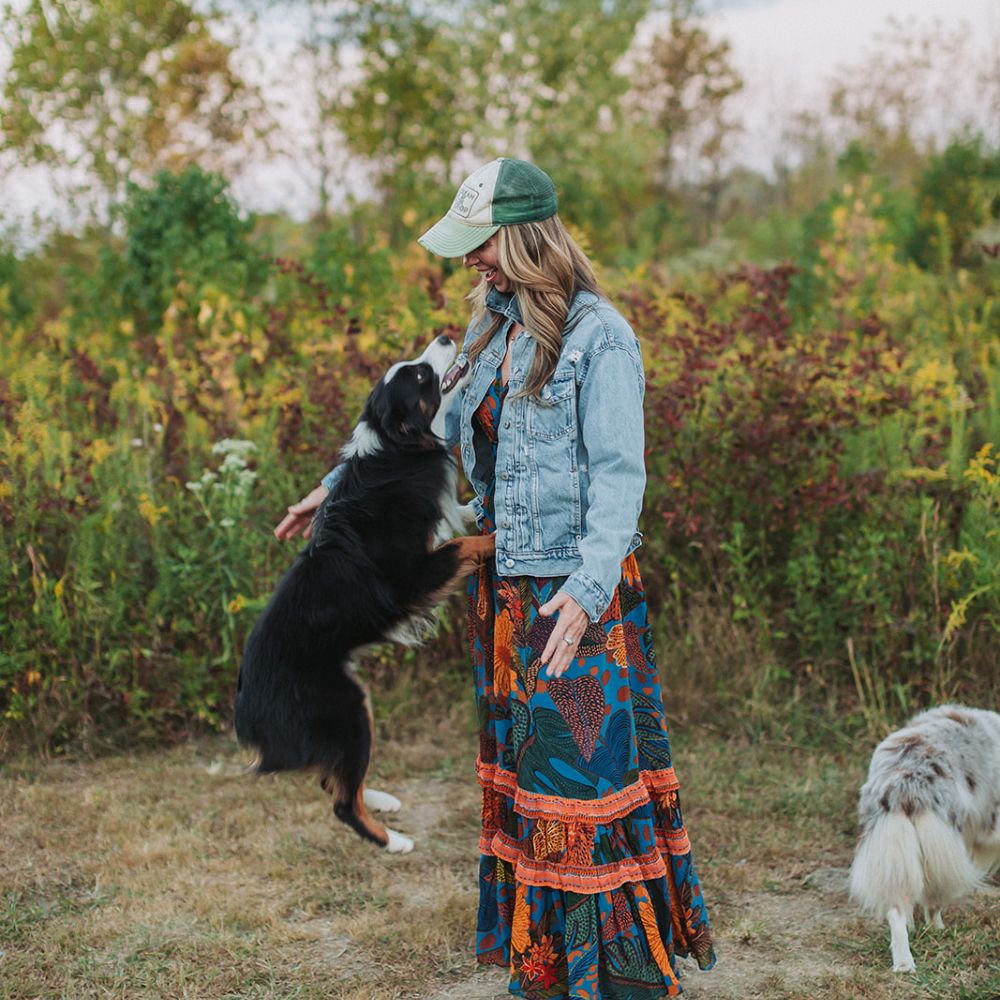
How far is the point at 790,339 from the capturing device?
4.80 meters

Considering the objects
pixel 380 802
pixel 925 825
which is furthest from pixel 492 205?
pixel 380 802

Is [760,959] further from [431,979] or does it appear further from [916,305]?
[916,305]

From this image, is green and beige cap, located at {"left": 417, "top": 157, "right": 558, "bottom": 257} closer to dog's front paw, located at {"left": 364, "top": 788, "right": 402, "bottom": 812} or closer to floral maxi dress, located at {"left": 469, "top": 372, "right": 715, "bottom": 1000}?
floral maxi dress, located at {"left": 469, "top": 372, "right": 715, "bottom": 1000}

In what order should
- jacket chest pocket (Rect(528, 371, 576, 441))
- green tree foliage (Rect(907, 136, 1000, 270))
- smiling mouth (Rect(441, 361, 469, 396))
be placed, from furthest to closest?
green tree foliage (Rect(907, 136, 1000, 270))
smiling mouth (Rect(441, 361, 469, 396))
jacket chest pocket (Rect(528, 371, 576, 441))

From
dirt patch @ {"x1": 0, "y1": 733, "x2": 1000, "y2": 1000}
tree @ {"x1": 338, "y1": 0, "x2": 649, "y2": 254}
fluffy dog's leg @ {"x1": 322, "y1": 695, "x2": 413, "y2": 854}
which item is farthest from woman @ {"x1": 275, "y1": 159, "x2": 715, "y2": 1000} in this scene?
tree @ {"x1": 338, "y1": 0, "x2": 649, "y2": 254}

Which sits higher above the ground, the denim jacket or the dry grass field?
→ the denim jacket

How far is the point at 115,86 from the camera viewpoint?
1080 centimetres

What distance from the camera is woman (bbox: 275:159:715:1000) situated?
2.25 m

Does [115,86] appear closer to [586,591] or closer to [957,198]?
[957,198]

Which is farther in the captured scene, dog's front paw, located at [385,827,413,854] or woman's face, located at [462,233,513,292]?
dog's front paw, located at [385,827,413,854]

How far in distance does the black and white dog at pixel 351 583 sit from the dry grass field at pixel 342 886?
48cm

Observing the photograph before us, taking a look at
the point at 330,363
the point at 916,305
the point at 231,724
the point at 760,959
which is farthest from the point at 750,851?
the point at 916,305

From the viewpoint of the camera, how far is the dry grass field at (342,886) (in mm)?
2826

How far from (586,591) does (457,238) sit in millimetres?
832
